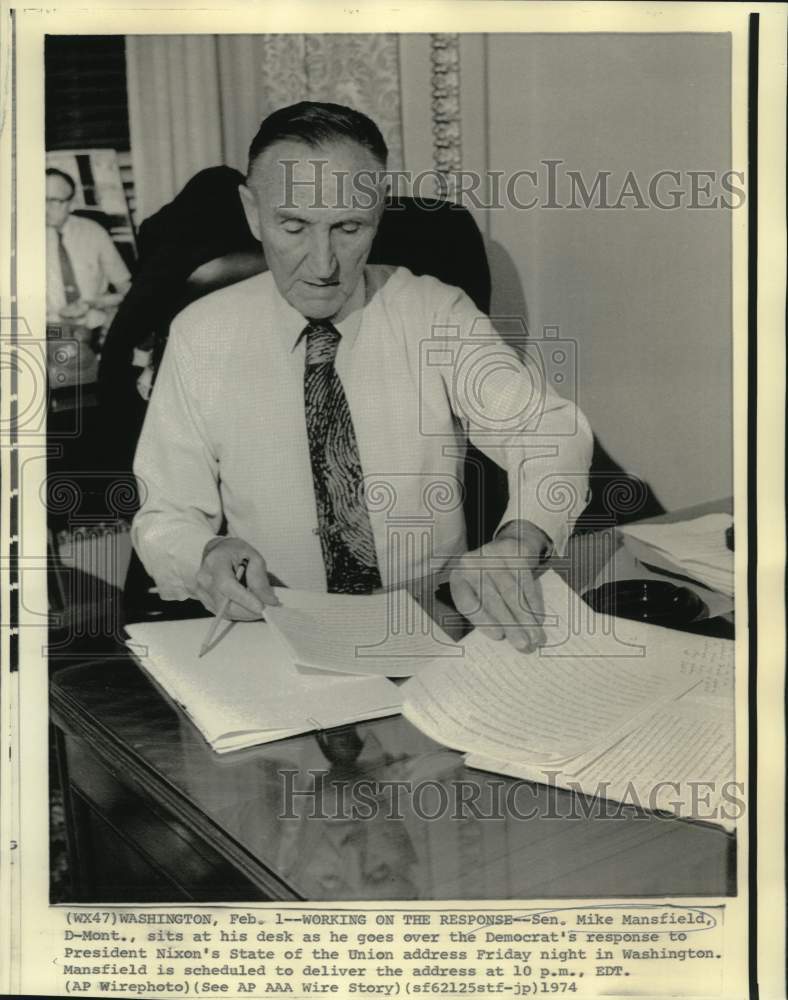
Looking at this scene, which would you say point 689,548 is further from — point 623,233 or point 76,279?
point 76,279

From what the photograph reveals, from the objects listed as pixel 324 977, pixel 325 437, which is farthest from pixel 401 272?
pixel 324 977

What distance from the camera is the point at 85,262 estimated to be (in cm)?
100

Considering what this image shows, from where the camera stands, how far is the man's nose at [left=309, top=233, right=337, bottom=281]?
984 mm

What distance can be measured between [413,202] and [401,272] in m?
0.07

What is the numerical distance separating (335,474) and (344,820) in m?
0.35

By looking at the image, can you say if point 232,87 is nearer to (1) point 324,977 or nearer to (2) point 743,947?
(1) point 324,977

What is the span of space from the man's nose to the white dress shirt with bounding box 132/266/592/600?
40 millimetres

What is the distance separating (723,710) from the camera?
3.26 feet

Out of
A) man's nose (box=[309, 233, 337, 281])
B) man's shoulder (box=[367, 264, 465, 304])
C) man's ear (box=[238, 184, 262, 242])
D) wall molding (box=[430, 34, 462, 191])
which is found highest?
wall molding (box=[430, 34, 462, 191])

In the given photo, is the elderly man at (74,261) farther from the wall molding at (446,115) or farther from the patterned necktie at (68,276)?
the wall molding at (446,115)

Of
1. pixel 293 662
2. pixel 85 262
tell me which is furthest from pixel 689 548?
pixel 85 262

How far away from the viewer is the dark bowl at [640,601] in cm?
98

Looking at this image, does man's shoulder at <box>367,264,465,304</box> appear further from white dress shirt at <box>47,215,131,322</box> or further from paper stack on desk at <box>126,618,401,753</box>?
paper stack on desk at <box>126,618,401,753</box>

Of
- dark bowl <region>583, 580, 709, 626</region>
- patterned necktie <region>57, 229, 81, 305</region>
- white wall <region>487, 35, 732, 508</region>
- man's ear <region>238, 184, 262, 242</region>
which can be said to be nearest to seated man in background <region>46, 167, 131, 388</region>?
patterned necktie <region>57, 229, 81, 305</region>
